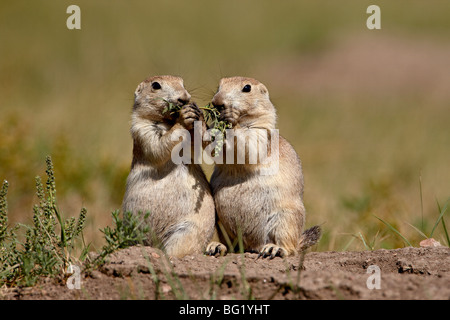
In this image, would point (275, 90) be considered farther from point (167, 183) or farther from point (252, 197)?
point (167, 183)

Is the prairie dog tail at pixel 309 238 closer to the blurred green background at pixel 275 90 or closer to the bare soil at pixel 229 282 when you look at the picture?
the blurred green background at pixel 275 90

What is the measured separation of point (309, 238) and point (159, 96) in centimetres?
208

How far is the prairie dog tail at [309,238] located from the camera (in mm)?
6344

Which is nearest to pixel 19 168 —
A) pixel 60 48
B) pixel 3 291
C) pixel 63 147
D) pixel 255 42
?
pixel 63 147

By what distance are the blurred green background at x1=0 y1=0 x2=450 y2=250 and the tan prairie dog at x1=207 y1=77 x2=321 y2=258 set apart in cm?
71

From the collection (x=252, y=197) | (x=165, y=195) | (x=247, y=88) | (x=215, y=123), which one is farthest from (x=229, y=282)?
(x=247, y=88)

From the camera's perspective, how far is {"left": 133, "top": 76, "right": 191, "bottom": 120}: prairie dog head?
6.08 meters

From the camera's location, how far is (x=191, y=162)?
6117 millimetres

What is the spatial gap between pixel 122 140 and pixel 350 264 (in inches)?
305

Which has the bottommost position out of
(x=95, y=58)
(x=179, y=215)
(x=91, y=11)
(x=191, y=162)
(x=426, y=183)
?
(x=426, y=183)

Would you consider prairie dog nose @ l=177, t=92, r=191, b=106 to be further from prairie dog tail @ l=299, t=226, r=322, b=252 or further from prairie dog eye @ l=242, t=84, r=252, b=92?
prairie dog tail @ l=299, t=226, r=322, b=252

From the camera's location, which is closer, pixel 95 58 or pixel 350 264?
pixel 350 264

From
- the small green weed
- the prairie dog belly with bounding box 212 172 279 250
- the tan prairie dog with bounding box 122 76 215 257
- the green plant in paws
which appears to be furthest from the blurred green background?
the small green weed

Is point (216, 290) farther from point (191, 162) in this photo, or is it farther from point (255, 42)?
point (255, 42)
